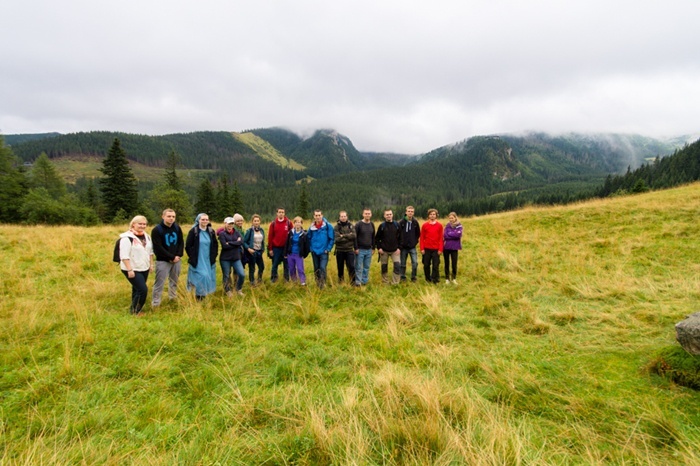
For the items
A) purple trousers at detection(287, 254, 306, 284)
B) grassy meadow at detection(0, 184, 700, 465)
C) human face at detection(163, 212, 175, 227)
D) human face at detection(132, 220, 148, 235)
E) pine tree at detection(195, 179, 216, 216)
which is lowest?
grassy meadow at detection(0, 184, 700, 465)

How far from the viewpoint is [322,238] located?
291 inches

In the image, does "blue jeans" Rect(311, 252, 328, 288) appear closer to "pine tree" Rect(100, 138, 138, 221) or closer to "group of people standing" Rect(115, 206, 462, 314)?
"group of people standing" Rect(115, 206, 462, 314)

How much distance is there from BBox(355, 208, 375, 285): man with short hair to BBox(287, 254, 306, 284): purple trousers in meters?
1.44

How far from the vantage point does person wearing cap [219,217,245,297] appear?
662 cm

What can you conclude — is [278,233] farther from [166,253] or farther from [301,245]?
[166,253]

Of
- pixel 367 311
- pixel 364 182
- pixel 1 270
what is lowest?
pixel 367 311

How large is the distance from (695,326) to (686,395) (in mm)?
753

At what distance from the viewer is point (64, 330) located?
4.19m

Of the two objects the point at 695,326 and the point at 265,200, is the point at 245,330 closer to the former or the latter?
the point at 695,326

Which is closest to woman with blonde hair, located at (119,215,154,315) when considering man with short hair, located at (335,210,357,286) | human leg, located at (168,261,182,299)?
human leg, located at (168,261,182,299)

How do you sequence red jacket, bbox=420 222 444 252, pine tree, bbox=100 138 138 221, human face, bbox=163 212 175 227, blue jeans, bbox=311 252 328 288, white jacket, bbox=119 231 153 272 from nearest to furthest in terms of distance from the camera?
white jacket, bbox=119 231 153 272
human face, bbox=163 212 175 227
blue jeans, bbox=311 252 328 288
red jacket, bbox=420 222 444 252
pine tree, bbox=100 138 138 221

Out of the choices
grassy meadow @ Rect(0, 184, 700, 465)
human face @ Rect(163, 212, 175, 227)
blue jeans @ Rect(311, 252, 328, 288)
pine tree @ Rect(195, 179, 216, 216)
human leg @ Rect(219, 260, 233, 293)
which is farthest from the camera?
pine tree @ Rect(195, 179, 216, 216)

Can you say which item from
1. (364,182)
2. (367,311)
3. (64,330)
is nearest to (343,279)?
(367,311)

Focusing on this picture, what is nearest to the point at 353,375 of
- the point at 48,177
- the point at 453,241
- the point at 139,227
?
the point at 139,227
